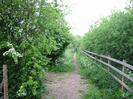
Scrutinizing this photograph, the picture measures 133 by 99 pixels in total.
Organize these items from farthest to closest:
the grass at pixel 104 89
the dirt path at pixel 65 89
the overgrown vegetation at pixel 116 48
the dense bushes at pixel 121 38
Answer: the dense bushes at pixel 121 38
the dirt path at pixel 65 89
the overgrown vegetation at pixel 116 48
the grass at pixel 104 89

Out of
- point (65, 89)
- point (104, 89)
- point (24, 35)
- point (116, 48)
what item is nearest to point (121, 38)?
point (116, 48)

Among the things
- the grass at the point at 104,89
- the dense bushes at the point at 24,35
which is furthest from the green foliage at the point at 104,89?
the dense bushes at the point at 24,35

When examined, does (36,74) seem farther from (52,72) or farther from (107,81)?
(52,72)

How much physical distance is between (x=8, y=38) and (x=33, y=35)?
691mm

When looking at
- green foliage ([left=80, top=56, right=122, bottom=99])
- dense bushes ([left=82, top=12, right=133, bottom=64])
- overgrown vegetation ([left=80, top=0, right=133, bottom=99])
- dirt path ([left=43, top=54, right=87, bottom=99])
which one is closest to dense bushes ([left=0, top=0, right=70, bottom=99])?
dirt path ([left=43, top=54, right=87, bottom=99])

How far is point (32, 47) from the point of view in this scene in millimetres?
7523

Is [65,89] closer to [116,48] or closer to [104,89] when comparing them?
[104,89]

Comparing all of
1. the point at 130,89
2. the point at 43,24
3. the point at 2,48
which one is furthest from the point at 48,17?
the point at 130,89

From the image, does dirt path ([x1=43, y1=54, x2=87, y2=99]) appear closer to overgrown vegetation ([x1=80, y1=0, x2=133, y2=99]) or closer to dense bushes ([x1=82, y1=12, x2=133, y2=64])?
overgrown vegetation ([x1=80, y1=0, x2=133, y2=99])

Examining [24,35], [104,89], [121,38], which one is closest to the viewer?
[24,35]

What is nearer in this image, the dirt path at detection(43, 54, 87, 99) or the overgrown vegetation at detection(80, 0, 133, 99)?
the overgrown vegetation at detection(80, 0, 133, 99)

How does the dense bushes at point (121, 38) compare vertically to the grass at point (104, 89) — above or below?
above

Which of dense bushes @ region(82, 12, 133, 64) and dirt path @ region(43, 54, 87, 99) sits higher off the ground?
dense bushes @ region(82, 12, 133, 64)

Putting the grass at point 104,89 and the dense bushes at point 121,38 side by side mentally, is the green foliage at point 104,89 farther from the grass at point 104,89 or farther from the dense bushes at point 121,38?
the dense bushes at point 121,38
